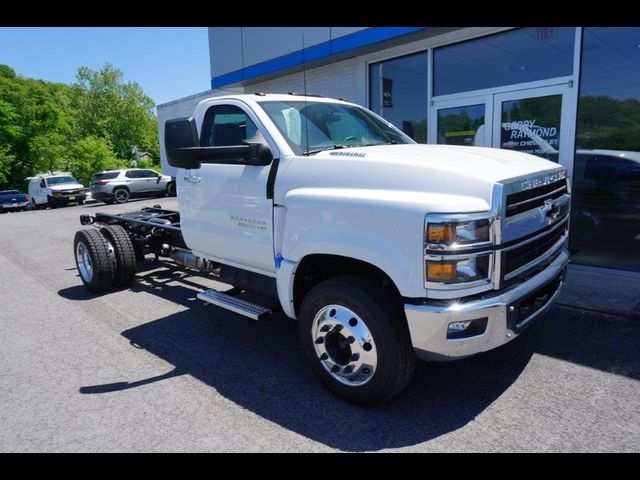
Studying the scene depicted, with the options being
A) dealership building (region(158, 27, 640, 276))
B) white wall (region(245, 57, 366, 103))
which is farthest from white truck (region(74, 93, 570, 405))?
white wall (region(245, 57, 366, 103))

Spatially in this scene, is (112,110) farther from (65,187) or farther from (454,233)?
(454,233)

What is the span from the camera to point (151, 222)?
6109 mm

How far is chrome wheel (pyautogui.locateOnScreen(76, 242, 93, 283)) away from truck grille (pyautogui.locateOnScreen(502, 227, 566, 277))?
207 inches

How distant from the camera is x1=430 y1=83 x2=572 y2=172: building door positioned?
6.71 m

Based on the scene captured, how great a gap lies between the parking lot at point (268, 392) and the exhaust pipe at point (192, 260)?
56 cm

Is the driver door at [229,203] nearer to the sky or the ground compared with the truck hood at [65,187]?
nearer to the sky

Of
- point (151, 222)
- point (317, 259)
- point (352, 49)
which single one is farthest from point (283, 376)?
point (352, 49)

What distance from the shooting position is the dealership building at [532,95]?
6.23 m

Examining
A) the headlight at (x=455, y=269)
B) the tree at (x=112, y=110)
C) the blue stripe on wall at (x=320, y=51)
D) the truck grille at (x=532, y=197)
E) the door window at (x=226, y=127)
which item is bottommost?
the headlight at (x=455, y=269)

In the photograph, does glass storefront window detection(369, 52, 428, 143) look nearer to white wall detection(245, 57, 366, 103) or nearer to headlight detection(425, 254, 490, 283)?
white wall detection(245, 57, 366, 103)

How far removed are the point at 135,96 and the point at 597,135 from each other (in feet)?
208

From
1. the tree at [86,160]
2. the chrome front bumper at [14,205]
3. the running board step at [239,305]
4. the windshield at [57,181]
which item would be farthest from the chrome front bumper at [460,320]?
the tree at [86,160]

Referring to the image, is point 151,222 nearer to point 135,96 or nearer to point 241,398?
point 241,398

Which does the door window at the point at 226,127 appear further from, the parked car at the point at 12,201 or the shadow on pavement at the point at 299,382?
the parked car at the point at 12,201
